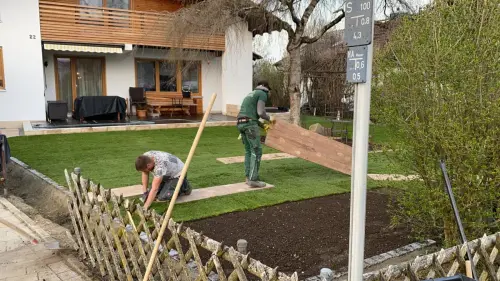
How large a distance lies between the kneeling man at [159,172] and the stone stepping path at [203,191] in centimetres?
16

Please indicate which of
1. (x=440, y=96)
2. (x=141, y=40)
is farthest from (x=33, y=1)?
(x=440, y=96)

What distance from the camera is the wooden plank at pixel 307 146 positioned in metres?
6.62

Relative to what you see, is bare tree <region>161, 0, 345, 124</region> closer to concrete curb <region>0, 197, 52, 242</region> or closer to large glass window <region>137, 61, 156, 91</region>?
large glass window <region>137, 61, 156, 91</region>

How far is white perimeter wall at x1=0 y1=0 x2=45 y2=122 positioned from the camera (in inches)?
493

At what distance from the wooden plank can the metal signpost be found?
4.75 m

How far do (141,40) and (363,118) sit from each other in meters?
14.2

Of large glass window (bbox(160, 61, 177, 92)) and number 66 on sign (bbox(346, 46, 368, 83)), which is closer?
number 66 on sign (bbox(346, 46, 368, 83))

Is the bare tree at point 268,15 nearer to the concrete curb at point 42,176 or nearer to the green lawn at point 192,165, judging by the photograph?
the green lawn at point 192,165

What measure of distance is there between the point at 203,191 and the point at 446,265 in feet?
12.0

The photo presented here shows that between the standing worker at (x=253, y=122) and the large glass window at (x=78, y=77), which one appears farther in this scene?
the large glass window at (x=78, y=77)

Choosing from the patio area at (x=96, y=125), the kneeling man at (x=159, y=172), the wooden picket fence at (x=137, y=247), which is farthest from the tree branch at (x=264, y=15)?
the wooden picket fence at (x=137, y=247)

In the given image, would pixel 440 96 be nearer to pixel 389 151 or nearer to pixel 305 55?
pixel 389 151

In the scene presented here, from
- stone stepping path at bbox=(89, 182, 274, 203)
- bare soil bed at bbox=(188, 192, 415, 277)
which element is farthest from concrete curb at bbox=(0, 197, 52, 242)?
bare soil bed at bbox=(188, 192, 415, 277)

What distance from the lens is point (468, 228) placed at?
3.54 metres
